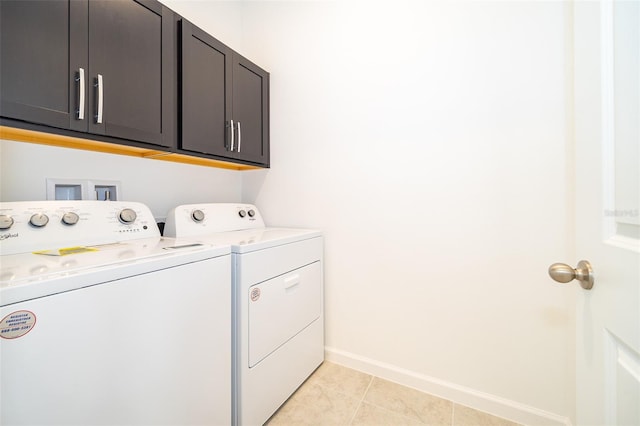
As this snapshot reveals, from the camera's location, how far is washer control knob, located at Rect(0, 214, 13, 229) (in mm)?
866

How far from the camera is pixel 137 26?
1143 mm

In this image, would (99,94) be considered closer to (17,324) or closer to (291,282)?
(17,324)

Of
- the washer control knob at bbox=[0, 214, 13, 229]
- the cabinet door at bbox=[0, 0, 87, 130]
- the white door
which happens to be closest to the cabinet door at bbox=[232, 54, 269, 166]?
the cabinet door at bbox=[0, 0, 87, 130]

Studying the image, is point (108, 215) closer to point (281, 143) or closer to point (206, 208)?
point (206, 208)

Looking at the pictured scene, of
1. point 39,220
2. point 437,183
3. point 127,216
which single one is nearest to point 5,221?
point 39,220

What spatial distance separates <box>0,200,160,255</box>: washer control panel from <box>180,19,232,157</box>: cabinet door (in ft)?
1.39

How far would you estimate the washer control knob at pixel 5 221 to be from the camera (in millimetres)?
866

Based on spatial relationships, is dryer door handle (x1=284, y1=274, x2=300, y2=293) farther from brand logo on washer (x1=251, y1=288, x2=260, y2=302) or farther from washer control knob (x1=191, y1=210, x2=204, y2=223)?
washer control knob (x1=191, y1=210, x2=204, y2=223)

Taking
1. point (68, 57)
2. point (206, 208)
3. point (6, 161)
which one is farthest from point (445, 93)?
point (6, 161)

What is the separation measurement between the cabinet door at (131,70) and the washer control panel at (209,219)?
0.38m

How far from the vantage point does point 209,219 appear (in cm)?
154

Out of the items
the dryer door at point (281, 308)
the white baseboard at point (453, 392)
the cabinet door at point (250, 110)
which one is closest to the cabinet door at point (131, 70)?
the cabinet door at point (250, 110)

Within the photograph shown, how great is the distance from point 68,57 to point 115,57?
0.54ft

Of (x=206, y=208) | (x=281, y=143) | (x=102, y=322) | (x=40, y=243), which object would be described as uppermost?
(x=281, y=143)
